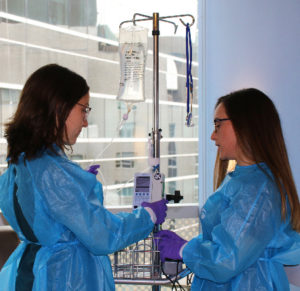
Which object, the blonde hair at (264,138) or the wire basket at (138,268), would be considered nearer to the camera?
the blonde hair at (264,138)

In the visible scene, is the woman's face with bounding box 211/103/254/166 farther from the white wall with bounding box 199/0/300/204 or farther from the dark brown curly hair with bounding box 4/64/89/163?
the white wall with bounding box 199/0/300/204

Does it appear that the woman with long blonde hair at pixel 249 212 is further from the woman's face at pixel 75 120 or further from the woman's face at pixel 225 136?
the woman's face at pixel 75 120

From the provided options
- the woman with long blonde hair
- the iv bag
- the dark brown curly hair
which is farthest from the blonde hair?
the iv bag

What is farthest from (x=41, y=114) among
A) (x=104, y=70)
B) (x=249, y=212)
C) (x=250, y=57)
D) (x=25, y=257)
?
(x=104, y=70)

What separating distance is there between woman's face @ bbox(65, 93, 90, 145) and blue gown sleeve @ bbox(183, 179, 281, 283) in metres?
0.58

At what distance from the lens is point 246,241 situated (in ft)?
3.74

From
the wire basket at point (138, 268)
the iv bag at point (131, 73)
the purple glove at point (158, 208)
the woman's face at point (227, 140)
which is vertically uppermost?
the iv bag at point (131, 73)

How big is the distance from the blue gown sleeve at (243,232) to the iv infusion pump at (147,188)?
18.4 inches

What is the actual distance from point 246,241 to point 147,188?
0.62m

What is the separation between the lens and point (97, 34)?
2.77 meters

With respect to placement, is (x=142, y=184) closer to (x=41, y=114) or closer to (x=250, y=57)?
(x=41, y=114)

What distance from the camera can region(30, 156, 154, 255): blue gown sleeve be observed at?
4.00 feet

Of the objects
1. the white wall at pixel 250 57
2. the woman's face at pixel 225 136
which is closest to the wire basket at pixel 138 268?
the woman's face at pixel 225 136

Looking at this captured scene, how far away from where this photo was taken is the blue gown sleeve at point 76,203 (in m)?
1.22
